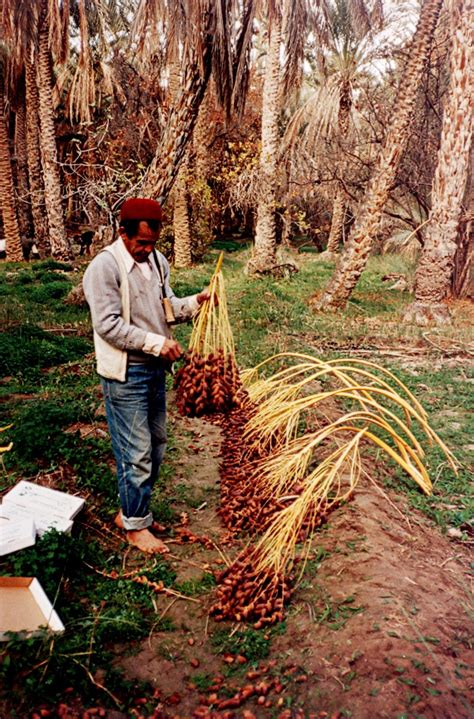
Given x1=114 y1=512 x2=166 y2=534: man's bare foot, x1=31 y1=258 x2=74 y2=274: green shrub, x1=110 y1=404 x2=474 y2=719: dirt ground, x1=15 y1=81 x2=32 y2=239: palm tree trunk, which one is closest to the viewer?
x1=110 y1=404 x2=474 y2=719: dirt ground

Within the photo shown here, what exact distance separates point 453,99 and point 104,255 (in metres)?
9.91

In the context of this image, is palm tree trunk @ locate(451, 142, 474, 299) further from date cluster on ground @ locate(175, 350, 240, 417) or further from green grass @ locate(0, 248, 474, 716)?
date cluster on ground @ locate(175, 350, 240, 417)

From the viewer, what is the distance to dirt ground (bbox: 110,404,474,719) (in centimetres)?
243

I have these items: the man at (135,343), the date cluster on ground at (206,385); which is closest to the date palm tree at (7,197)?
the man at (135,343)

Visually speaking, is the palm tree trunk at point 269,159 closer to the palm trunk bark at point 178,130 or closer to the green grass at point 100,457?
the green grass at point 100,457

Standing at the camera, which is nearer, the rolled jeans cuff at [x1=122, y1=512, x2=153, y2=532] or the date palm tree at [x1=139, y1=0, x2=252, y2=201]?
the rolled jeans cuff at [x1=122, y1=512, x2=153, y2=532]

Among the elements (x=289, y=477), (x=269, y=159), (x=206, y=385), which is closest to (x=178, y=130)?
(x=206, y=385)

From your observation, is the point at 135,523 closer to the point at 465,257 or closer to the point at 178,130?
the point at 178,130

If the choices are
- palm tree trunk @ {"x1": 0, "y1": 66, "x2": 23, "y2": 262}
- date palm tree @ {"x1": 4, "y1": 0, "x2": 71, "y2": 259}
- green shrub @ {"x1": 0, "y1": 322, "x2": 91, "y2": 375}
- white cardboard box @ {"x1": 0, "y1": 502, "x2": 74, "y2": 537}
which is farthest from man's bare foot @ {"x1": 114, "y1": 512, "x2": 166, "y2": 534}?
palm tree trunk @ {"x1": 0, "y1": 66, "x2": 23, "y2": 262}

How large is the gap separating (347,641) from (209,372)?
182 cm

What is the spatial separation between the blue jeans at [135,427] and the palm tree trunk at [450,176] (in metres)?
8.33

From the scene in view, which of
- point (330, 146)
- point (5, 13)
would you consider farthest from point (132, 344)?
point (5, 13)

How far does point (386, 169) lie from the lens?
10992 mm

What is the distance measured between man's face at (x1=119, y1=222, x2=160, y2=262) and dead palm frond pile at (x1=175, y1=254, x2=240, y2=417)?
0.50 m
